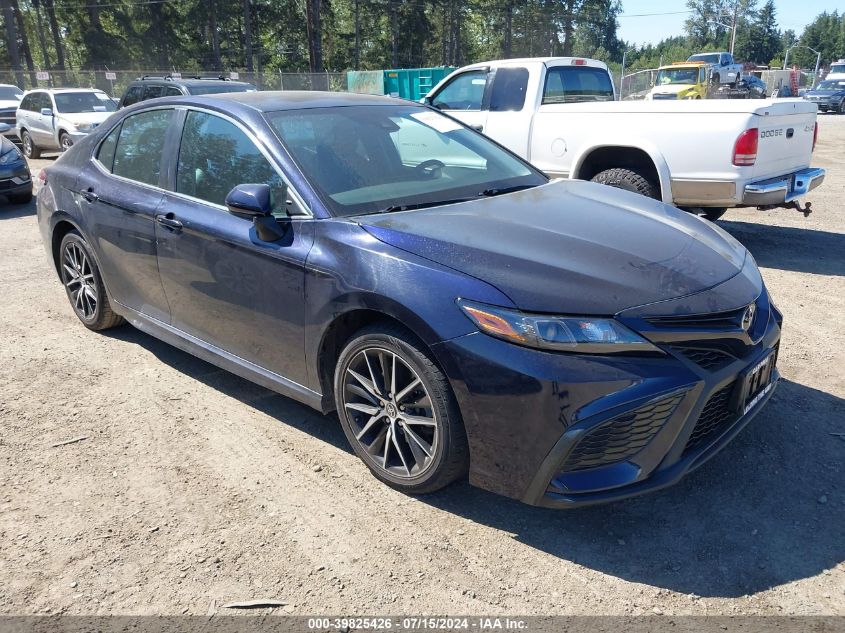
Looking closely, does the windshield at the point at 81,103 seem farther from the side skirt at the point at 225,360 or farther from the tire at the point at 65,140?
the side skirt at the point at 225,360

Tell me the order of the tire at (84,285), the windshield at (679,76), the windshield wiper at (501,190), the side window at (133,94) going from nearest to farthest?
the windshield wiper at (501,190)
the tire at (84,285)
the side window at (133,94)
the windshield at (679,76)

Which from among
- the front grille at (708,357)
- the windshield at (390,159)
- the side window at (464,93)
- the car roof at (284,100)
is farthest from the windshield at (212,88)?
the front grille at (708,357)

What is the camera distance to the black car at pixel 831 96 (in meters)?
33.6

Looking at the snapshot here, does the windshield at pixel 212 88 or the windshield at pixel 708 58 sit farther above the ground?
the windshield at pixel 708 58

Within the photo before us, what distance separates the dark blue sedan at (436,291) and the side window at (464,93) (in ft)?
13.3

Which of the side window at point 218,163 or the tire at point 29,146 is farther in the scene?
the tire at point 29,146

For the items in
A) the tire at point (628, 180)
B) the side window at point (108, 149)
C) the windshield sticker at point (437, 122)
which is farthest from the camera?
the tire at point (628, 180)

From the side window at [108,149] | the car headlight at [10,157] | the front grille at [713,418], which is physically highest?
the side window at [108,149]

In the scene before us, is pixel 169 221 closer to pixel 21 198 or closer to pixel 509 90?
pixel 509 90

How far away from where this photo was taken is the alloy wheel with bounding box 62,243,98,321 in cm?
482

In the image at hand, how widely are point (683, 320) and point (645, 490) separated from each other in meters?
0.65

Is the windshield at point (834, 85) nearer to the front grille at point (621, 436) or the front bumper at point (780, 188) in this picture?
the front bumper at point (780, 188)

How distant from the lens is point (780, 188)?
616 centimetres

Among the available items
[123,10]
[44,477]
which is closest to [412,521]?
[44,477]
